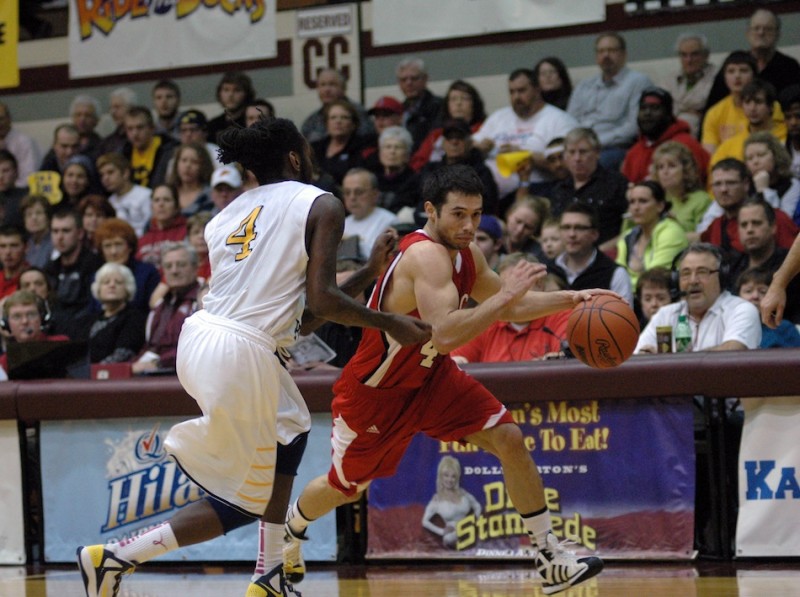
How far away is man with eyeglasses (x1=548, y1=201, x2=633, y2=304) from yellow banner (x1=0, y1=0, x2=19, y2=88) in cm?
646

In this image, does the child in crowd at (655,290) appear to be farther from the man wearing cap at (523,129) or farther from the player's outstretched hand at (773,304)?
the player's outstretched hand at (773,304)

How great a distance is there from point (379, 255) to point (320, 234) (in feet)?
2.16

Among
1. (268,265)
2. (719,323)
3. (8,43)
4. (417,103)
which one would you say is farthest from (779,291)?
(8,43)

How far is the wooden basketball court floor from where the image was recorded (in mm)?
6133

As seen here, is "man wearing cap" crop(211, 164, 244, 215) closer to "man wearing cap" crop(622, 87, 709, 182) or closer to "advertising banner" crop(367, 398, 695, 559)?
"man wearing cap" crop(622, 87, 709, 182)

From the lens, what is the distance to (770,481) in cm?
691

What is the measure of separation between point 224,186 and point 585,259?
3748mm

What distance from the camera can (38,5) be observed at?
48.5 feet

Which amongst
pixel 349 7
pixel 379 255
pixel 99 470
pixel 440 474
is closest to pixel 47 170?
pixel 349 7

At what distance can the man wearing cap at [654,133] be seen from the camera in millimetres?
10305

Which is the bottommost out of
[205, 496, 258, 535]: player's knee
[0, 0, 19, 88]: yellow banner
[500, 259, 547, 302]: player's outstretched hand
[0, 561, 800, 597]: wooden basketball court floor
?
[0, 561, 800, 597]: wooden basketball court floor

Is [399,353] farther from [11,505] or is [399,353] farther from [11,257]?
[11,257]

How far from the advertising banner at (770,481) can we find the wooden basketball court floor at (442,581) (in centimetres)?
13

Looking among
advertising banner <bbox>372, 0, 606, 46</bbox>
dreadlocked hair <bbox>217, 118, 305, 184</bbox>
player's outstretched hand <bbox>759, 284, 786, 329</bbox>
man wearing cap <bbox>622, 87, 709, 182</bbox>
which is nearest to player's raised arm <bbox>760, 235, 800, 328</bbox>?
player's outstretched hand <bbox>759, 284, 786, 329</bbox>
